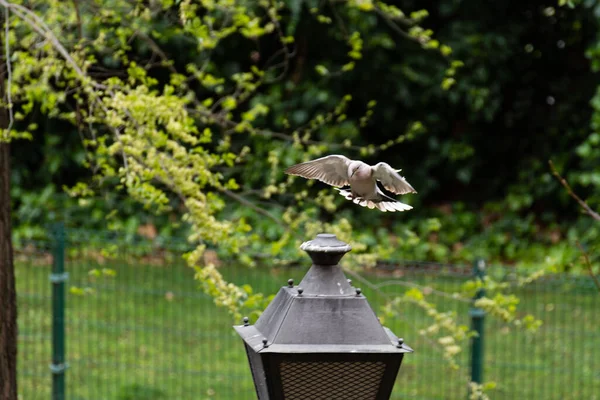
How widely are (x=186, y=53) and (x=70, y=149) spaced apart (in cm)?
213

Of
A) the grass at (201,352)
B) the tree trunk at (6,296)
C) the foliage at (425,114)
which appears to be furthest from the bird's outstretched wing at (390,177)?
the foliage at (425,114)

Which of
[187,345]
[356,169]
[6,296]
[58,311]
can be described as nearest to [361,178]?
[356,169]

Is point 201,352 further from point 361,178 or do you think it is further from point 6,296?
point 361,178

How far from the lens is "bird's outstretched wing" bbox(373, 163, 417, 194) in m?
2.27

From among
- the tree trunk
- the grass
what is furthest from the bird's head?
the grass

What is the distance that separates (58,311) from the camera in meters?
5.83

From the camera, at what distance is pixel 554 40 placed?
39.1 feet

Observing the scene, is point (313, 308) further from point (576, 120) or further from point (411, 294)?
point (576, 120)

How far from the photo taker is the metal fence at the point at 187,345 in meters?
5.96

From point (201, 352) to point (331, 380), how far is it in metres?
4.96

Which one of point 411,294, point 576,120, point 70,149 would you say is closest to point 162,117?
point 411,294

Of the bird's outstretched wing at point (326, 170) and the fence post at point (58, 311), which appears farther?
the fence post at point (58, 311)

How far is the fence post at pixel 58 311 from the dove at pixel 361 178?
366 centimetres

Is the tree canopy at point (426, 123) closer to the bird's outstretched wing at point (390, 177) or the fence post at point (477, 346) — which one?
the fence post at point (477, 346)
